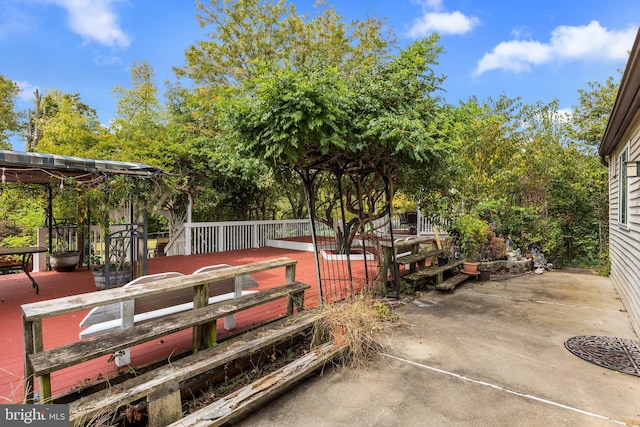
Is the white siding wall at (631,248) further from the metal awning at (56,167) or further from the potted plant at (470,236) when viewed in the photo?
the metal awning at (56,167)

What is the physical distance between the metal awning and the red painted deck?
5.50 ft

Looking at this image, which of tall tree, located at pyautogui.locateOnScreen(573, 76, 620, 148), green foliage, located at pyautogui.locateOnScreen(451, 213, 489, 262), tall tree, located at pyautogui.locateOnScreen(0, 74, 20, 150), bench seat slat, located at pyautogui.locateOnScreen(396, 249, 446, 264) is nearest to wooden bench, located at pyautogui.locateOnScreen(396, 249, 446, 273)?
bench seat slat, located at pyautogui.locateOnScreen(396, 249, 446, 264)

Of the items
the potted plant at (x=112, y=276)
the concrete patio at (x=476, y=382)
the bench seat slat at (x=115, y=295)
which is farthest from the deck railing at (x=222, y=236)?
the concrete patio at (x=476, y=382)

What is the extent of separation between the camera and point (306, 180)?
4207mm

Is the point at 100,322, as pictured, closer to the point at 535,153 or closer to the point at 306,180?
the point at 306,180

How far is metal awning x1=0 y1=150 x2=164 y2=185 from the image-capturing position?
12.4 feet

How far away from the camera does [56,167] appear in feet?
14.4

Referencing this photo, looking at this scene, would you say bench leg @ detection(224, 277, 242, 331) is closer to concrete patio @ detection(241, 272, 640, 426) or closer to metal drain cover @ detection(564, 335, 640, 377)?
concrete patio @ detection(241, 272, 640, 426)

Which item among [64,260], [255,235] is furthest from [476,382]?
[255,235]

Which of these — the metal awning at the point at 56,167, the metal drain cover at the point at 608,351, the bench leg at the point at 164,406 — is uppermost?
the metal awning at the point at 56,167

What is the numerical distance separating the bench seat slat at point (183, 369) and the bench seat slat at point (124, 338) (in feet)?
0.71

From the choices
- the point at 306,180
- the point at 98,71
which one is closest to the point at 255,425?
the point at 306,180

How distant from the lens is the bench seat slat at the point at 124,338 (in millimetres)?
1774

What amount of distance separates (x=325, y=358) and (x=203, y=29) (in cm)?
1337
